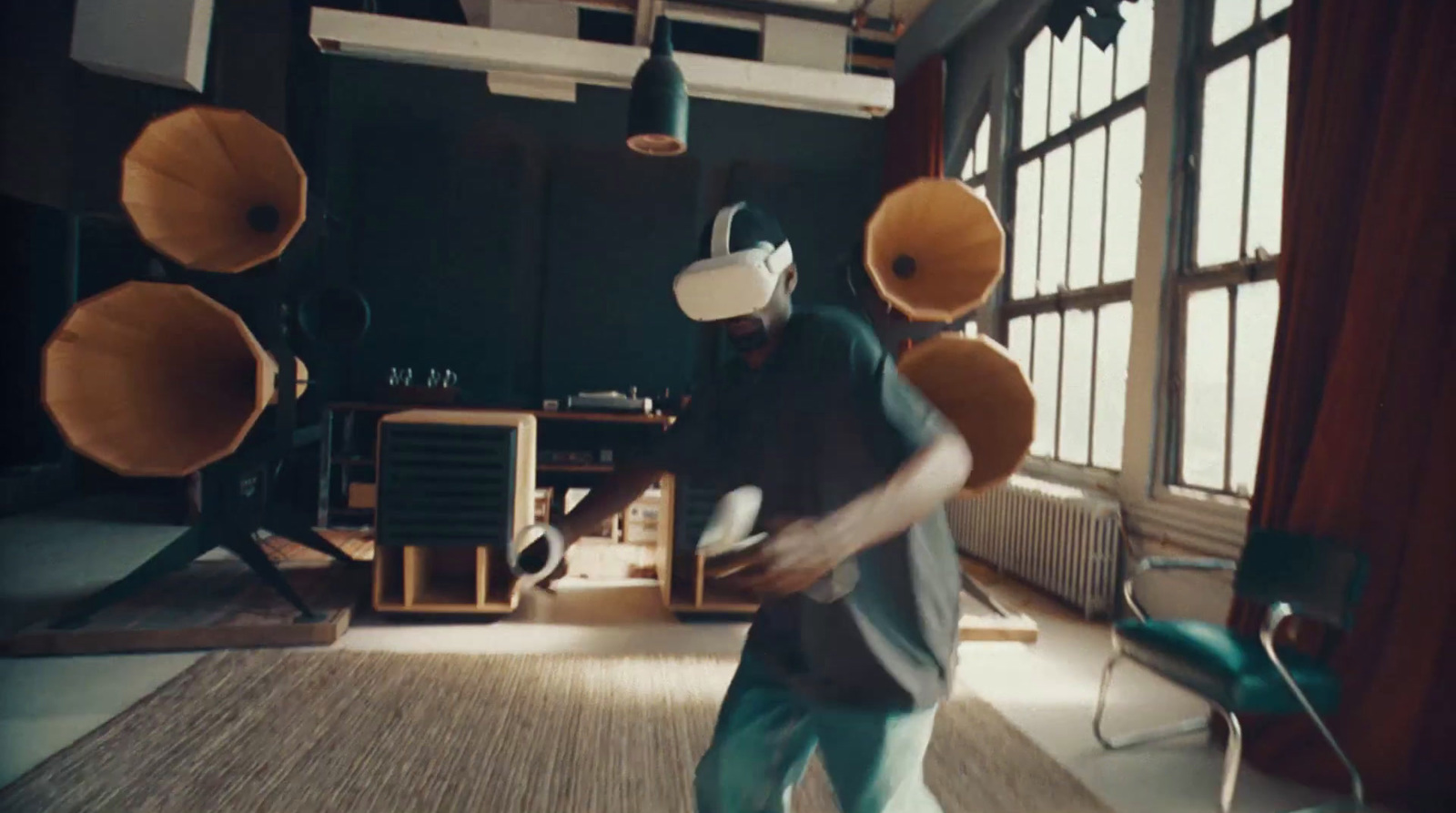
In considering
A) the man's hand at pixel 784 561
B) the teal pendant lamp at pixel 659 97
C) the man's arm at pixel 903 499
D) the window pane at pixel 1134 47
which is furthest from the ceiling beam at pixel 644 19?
the man's hand at pixel 784 561

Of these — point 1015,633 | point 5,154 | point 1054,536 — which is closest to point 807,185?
point 1054,536

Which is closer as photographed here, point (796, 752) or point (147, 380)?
point (796, 752)

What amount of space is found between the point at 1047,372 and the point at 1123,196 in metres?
1.04

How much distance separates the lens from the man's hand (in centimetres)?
65

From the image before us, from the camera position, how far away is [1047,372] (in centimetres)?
444

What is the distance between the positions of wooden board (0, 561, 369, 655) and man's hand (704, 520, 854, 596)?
2757 mm

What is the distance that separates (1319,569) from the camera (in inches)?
77.9

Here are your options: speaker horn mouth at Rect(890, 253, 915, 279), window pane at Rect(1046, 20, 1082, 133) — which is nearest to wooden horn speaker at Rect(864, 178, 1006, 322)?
speaker horn mouth at Rect(890, 253, 915, 279)

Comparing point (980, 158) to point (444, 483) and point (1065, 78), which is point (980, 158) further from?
point (444, 483)

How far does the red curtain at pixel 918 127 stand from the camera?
17.1 ft

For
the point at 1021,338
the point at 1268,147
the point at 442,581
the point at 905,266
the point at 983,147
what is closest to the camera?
the point at 905,266

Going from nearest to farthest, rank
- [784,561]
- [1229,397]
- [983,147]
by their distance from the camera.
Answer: [784,561]
[1229,397]
[983,147]

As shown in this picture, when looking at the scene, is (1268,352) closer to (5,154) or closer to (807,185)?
(807,185)

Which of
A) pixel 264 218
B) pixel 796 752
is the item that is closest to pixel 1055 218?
pixel 264 218
